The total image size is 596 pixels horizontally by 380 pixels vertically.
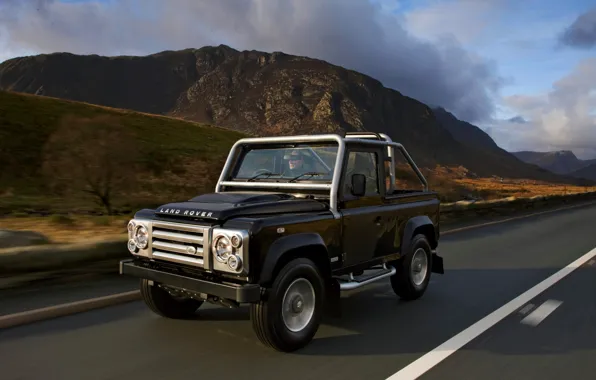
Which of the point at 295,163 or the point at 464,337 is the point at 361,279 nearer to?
the point at 464,337

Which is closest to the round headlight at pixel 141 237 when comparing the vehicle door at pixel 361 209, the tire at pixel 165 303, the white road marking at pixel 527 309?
the tire at pixel 165 303

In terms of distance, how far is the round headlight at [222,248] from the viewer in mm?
4293

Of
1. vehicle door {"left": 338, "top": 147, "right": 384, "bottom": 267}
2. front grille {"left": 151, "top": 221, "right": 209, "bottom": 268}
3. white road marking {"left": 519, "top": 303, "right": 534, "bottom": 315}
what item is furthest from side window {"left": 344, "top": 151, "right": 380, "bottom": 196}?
white road marking {"left": 519, "top": 303, "right": 534, "bottom": 315}

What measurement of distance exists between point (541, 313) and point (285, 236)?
3.50 meters

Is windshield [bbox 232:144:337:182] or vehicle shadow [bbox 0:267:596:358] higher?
windshield [bbox 232:144:337:182]

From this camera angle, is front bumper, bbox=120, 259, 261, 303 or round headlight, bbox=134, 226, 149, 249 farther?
round headlight, bbox=134, 226, 149, 249

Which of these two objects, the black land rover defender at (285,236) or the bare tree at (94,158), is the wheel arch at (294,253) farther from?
the bare tree at (94,158)

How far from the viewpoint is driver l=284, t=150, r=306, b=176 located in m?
5.70

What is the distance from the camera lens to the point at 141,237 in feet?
16.5

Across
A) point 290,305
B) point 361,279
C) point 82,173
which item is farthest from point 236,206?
point 82,173

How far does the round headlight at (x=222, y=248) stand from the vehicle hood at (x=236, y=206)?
0.21 meters

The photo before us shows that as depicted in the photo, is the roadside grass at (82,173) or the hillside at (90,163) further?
the hillside at (90,163)

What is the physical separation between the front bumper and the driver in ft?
5.88

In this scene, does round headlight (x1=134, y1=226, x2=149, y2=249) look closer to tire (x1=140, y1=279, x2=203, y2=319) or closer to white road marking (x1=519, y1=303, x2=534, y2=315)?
tire (x1=140, y1=279, x2=203, y2=319)
